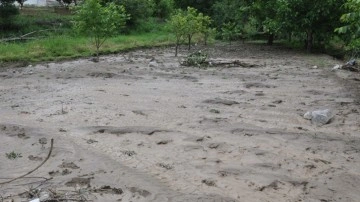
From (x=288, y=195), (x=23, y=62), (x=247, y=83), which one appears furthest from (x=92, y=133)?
(x=23, y=62)

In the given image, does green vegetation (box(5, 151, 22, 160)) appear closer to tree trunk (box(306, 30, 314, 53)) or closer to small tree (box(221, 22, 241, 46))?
tree trunk (box(306, 30, 314, 53))

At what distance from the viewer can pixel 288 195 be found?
199 inches

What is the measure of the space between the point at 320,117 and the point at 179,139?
9.36ft

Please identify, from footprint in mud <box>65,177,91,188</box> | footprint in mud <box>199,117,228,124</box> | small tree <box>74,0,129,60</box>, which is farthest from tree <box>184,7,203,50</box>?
footprint in mud <box>65,177,91,188</box>

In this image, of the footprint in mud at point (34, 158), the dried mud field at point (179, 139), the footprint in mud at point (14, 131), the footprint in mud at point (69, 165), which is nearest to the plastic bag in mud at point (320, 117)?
the dried mud field at point (179, 139)

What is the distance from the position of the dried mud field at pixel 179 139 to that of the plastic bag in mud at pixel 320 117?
13cm

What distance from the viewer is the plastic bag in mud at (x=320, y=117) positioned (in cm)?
801

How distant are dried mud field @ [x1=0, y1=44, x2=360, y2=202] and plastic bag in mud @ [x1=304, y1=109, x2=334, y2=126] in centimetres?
13

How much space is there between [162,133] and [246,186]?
2.44 metres

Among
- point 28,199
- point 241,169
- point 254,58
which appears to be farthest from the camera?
point 254,58

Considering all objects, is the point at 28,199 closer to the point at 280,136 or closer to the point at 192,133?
the point at 192,133

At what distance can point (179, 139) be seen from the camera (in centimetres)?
709

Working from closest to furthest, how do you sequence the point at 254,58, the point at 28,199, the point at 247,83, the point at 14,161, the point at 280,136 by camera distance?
the point at 28,199
the point at 14,161
the point at 280,136
the point at 247,83
the point at 254,58

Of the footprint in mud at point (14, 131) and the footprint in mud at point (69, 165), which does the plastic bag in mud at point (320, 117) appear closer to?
the footprint in mud at point (69, 165)
